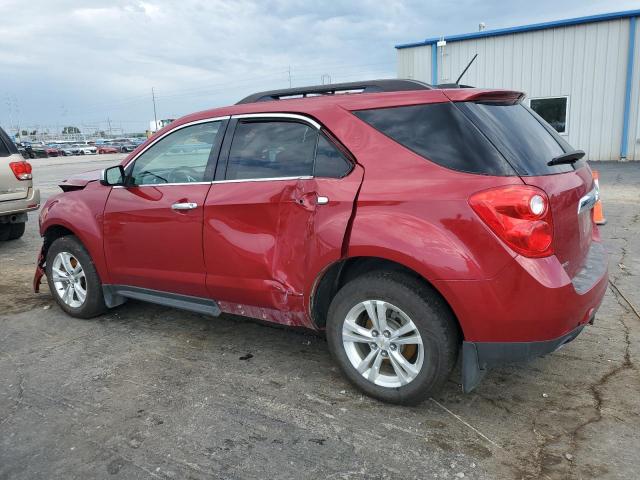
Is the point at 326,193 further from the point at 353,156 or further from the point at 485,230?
the point at 485,230

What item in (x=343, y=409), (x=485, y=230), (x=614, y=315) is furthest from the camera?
(x=614, y=315)

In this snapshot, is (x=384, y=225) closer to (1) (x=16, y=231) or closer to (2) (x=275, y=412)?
(2) (x=275, y=412)

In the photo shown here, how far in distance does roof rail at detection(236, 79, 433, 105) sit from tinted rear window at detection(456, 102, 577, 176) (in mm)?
377

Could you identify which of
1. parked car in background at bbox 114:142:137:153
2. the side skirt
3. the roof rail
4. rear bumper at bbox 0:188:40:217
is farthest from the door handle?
parked car in background at bbox 114:142:137:153

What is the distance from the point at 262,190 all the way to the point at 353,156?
2.17 ft

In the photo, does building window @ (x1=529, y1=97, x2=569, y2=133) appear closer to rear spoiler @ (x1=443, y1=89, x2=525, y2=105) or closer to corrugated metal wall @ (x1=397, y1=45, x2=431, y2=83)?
corrugated metal wall @ (x1=397, y1=45, x2=431, y2=83)

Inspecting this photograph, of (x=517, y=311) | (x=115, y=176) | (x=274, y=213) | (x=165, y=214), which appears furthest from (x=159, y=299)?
(x=517, y=311)

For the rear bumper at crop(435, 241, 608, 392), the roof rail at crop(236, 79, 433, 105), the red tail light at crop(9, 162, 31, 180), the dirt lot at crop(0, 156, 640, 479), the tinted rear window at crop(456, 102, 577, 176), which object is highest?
the roof rail at crop(236, 79, 433, 105)

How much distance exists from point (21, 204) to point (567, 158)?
7.25 metres

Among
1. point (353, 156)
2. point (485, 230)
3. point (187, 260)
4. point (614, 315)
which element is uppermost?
point (353, 156)

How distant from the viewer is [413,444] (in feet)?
9.07

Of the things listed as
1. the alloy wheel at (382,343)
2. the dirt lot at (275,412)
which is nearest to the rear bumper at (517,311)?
the alloy wheel at (382,343)

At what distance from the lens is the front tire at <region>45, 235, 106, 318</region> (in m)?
4.55

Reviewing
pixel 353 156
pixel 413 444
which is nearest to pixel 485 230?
pixel 353 156
